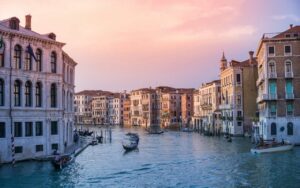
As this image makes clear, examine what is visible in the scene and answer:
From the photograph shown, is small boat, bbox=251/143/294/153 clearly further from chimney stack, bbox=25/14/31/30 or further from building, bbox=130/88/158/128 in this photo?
building, bbox=130/88/158/128

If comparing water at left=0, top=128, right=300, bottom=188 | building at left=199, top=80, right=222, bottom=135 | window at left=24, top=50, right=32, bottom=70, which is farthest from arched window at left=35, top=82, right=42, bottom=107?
building at left=199, top=80, right=222, bottom=135

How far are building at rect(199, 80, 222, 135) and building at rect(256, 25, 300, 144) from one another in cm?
1944

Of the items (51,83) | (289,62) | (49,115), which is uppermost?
(289,62)

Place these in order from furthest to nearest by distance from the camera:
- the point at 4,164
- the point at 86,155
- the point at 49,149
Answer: the point at 86,155 → the point at 49,149 → the point at 4,164

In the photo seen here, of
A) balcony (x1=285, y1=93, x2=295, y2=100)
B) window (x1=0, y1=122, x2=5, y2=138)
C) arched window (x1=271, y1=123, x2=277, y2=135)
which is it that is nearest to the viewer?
window (x1=0, y1=122, x2=5, y2=138)

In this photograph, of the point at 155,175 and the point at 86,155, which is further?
the point at 86,155

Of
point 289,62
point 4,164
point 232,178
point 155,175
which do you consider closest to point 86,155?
point 4,164

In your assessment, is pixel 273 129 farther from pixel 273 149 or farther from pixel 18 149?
pixel 18 149

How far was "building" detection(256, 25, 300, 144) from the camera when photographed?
107 ft

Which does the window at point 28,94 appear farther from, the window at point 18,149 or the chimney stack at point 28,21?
the chimney stack at point 28,21

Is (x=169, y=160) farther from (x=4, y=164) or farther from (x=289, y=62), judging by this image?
(x=289, y=62)

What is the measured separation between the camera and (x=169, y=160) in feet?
83.7

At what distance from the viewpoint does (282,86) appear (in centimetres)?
3281

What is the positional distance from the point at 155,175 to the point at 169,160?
5.91 metres
